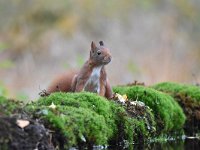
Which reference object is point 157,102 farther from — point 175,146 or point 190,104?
point 190,104

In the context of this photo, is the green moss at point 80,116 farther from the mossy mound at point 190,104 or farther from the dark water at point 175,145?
the mossy mound at point 190,104

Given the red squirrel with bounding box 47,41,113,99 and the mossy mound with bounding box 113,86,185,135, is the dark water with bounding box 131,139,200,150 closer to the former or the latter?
the mossy mound with bounding box 113,86,185,135

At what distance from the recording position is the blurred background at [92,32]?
1731cm

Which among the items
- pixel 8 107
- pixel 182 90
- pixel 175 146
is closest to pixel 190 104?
pixel 182 90

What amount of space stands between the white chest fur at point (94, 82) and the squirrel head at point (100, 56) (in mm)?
111

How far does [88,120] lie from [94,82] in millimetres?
1696

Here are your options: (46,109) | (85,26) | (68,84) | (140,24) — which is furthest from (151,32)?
(46,109)

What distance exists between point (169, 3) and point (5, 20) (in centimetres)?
536

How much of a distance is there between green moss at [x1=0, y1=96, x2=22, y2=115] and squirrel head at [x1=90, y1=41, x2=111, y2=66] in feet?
6.56

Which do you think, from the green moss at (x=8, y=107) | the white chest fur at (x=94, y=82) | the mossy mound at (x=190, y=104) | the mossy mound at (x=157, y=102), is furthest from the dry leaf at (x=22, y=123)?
the mossy mound at (x=190, y=104)

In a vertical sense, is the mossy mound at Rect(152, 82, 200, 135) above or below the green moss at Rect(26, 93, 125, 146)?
above

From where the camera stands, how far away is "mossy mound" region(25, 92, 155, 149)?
5.06 meters

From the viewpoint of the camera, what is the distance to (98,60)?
23.1ft

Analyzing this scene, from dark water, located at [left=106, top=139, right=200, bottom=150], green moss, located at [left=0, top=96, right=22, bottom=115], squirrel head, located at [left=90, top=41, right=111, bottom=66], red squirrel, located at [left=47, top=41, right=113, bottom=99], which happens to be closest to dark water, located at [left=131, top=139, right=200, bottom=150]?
dark water, located at [left=106, top=139, right=200, bottom=150]
